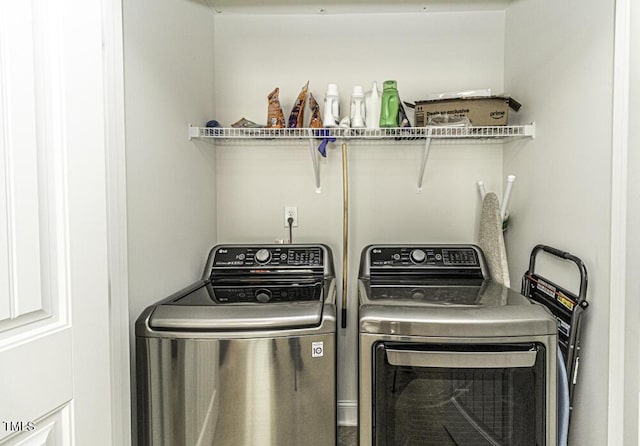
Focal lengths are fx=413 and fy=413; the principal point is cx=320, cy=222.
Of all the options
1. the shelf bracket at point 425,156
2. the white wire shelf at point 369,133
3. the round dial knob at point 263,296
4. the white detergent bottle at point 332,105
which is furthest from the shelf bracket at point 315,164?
the round dial knob at point 263,296

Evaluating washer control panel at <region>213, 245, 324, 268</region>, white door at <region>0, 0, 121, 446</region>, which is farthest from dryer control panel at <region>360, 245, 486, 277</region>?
white door at <region>0, 0, 121, 446</region>

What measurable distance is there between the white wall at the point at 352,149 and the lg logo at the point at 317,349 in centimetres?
82

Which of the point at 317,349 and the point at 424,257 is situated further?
the point at 424,257

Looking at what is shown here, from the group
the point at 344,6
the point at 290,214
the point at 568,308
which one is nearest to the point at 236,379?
the point at 290,214

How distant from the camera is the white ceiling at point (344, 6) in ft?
6.33

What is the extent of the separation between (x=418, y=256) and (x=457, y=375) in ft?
2.07

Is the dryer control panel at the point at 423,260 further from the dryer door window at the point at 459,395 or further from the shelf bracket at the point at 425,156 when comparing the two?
the dryer door window at the point at 459,395

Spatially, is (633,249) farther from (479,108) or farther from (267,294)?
(267,294)

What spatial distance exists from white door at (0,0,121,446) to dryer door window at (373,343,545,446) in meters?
0.79

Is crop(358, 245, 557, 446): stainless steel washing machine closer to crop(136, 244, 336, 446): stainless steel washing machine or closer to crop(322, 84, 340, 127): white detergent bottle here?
crop(136, 244, 336, 446): stainless steel washing machine

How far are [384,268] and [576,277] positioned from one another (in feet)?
2.31

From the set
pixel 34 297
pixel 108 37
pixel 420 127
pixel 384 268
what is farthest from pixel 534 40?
pixel 34 297

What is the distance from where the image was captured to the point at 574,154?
1.42m

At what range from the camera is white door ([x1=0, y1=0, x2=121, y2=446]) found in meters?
0.77
